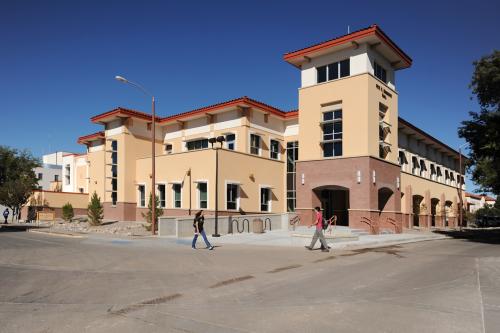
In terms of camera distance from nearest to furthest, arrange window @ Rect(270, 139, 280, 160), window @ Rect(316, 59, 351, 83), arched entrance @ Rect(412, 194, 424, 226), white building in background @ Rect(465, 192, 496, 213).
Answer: window @ Rect(316, 59, 351, 83) → window @ Rect(270, 139, 280, 160) → arched entrance @ Rect(412, 194, 424, 226) → white building in background @ Rect(465, 192, 496, 213)

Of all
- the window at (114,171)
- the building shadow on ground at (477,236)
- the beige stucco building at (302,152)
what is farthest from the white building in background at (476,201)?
the window at (114,171)

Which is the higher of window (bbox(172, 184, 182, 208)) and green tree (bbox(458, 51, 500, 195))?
green tree (bbox(458, 51, 500, 195))

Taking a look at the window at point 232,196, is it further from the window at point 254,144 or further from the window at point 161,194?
the window at point 161,194

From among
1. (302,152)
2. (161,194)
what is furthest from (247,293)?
(161,194)

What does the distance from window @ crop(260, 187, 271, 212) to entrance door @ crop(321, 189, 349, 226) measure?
16.3 ft

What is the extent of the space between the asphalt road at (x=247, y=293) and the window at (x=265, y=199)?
1847cm

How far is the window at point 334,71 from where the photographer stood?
1143 inches

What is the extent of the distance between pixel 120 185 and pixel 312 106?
61.1ft

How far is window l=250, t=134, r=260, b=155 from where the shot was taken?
113 feet

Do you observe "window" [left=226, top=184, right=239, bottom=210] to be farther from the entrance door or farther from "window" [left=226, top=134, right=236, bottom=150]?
the entrance door

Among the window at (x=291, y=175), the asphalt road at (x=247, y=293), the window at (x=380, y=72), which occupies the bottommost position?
the asphalt road at (x=247, y=293)

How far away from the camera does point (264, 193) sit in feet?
113

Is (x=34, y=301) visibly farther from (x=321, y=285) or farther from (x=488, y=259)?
(x=488, y=259)

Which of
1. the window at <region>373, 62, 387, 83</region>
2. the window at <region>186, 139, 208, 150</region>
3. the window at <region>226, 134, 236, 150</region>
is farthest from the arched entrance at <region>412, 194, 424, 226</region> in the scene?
the window at <region>186, 139, 208, 150</region>
